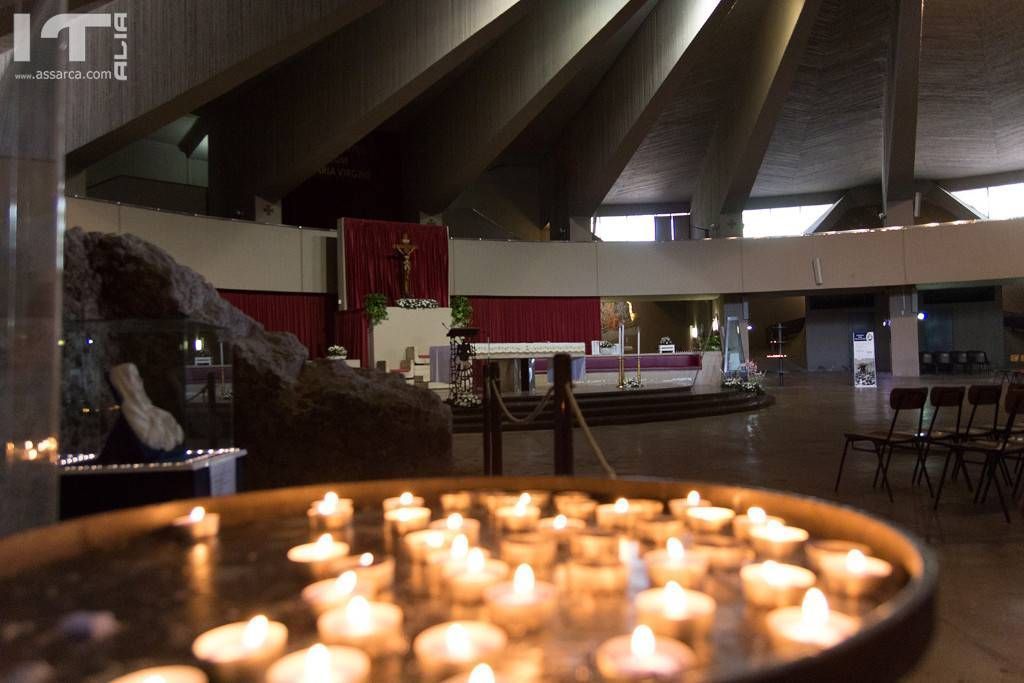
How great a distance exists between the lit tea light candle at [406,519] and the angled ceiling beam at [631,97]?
12899 mm

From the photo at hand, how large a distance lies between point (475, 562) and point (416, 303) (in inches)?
544

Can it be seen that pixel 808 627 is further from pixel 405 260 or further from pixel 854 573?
pixel 405 260

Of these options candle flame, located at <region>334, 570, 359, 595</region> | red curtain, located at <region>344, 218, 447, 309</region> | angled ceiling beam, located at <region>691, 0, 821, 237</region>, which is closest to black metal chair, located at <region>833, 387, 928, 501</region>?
candle flame, located at <region>334, 570, 359, 595</region>

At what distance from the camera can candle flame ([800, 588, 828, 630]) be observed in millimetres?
839

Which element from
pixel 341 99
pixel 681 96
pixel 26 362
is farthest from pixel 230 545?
pixel 681 96

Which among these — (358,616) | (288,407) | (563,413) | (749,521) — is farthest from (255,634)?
(288,407)

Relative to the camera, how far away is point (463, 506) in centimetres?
163

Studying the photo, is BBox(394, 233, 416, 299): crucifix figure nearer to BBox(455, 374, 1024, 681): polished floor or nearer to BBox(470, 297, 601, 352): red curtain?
BBox(470, 297, 601, 352): red curtain

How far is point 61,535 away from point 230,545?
29 cm

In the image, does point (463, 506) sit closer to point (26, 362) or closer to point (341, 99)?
point (26, 362)

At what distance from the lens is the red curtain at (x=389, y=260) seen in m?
15.0

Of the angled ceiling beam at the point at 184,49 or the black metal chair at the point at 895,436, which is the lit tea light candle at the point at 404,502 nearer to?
the black metal chair at the point at 895,436

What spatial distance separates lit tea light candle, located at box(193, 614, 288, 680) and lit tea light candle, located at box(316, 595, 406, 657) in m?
0.06

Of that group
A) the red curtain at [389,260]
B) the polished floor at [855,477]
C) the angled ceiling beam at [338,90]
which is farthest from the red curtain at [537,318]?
the polished floor at [855,477]
